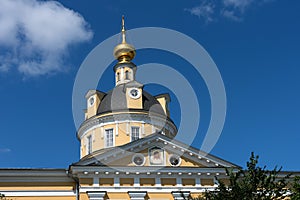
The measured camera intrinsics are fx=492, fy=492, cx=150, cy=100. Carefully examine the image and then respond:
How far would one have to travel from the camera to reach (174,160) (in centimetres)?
2692

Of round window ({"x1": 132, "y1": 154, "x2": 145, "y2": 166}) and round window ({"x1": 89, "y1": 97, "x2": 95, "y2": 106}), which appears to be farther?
round window ({"x1": 89, "y1": 97, "x2": 95, "y2": 106})

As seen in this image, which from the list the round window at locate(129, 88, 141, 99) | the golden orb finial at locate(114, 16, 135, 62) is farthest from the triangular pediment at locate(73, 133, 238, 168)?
the golden orb finial at locate(114, 16, 135, 62)

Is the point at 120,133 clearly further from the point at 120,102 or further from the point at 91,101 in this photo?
the point at 91,101

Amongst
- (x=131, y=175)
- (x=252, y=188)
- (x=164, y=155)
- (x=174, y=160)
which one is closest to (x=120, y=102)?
(x=164, y=155)

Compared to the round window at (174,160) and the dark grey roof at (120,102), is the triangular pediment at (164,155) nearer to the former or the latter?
the round window at (174,160)

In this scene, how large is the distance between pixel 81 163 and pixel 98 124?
9.18 meters

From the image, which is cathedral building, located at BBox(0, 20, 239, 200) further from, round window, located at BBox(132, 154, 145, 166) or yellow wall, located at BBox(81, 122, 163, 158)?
yellow wall, located at BBox(81, 122, 163, 158)

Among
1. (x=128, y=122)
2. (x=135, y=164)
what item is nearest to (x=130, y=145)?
(x=135, y=164)

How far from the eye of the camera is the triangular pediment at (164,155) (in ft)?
86.9

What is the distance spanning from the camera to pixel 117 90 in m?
36.5

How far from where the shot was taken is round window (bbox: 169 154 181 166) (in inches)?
1056

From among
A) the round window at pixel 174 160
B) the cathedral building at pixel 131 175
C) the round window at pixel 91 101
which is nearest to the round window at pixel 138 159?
the cathedral building at pixel 131 175

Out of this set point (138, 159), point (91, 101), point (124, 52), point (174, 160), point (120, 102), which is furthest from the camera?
point (124, 52)

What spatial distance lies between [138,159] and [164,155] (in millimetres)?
1461
